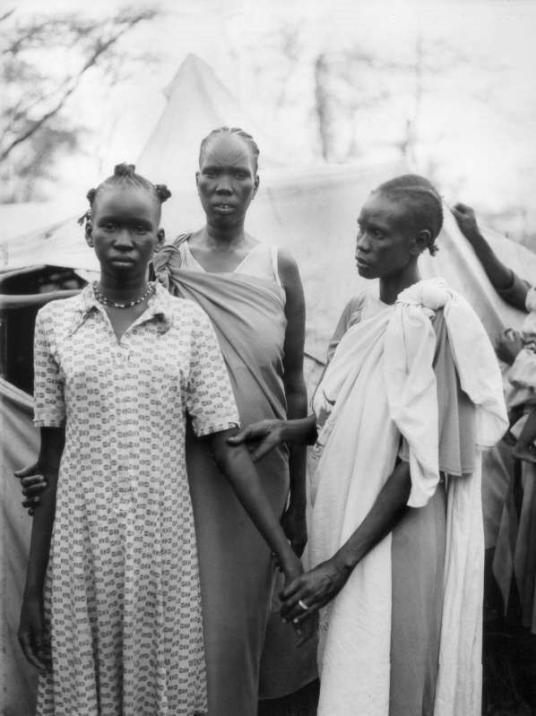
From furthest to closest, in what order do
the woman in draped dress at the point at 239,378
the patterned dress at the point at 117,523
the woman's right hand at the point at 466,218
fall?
the woman's right hand at the point at 466,218 → the woman in draped dress at the point at 239,378 → the patterned dress at the point at 117,523

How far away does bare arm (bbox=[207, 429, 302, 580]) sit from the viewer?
6.54 ft

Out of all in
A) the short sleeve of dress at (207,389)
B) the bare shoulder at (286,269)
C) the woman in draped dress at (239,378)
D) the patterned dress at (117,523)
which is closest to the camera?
the patterned dress at (117,523)

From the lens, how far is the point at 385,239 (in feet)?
6.93

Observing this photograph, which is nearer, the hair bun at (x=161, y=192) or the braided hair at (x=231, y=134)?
the hair bun at (x=161, y=192)

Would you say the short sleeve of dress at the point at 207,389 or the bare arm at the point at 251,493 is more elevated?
the short sleeve of dress at the point at 207,389

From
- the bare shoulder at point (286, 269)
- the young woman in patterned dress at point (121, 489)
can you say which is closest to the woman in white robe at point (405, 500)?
the young woman in patterned dress at point (121, 489)

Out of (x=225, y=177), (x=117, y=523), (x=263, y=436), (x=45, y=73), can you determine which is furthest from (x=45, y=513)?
(x=45, y=73)

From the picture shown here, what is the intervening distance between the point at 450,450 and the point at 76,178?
1700mm

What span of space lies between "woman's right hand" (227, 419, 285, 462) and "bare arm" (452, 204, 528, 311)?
3.94 feet

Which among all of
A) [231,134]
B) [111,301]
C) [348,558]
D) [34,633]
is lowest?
[34,633]

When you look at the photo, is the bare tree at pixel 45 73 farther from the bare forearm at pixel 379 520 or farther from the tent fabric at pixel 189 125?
the bare forearm at pixel 379 520

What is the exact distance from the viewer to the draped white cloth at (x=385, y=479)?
6.39ft

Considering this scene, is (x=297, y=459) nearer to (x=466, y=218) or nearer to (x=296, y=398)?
(x=296, y=398)

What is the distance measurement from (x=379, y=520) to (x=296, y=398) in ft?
2.25
